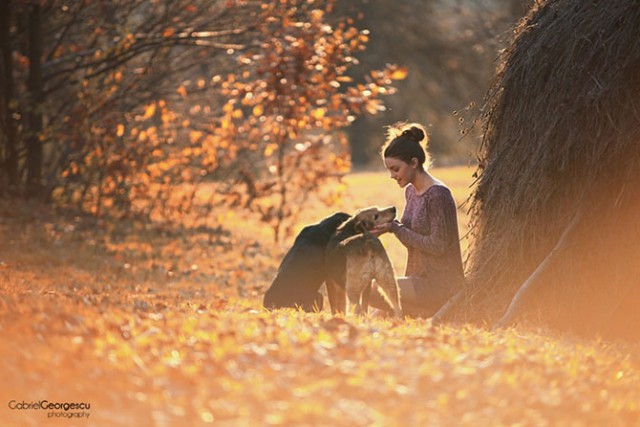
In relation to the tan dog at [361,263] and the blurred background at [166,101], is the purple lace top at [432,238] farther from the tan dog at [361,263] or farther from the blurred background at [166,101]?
the blurred background at [166,101]

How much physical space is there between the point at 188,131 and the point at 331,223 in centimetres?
820

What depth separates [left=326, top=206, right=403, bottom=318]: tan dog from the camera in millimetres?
7938

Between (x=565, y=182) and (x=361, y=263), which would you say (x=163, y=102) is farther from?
(x=565, y=182)

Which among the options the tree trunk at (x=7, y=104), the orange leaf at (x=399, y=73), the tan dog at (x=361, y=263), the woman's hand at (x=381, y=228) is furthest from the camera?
the tree trunk at (x=7, y=104)

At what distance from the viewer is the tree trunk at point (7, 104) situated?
47.5ft

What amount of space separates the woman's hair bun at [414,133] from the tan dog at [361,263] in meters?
0.64

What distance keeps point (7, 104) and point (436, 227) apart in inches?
352

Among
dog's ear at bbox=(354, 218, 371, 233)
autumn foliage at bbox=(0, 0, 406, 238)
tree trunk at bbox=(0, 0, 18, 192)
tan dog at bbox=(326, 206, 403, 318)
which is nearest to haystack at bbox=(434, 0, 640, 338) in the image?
tan dog at bbox=(326, 206, 403, 318)

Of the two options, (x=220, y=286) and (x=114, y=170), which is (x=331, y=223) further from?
(x=114, y=170)

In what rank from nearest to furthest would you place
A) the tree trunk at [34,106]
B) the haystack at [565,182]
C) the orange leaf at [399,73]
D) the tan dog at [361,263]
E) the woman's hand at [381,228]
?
the haystack at [565,182] < the tan dog at [361,263] < the woman's hand at [381,228] < the orange leaf at [399,73] < the tree trunk at [34,106]

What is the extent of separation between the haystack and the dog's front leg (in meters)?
0.86

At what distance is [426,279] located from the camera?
334 inches

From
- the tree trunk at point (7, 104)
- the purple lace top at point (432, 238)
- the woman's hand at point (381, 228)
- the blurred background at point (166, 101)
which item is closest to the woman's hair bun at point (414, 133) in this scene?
the purple lace top at point (432, 238)

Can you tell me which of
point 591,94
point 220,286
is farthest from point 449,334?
point 220,286
